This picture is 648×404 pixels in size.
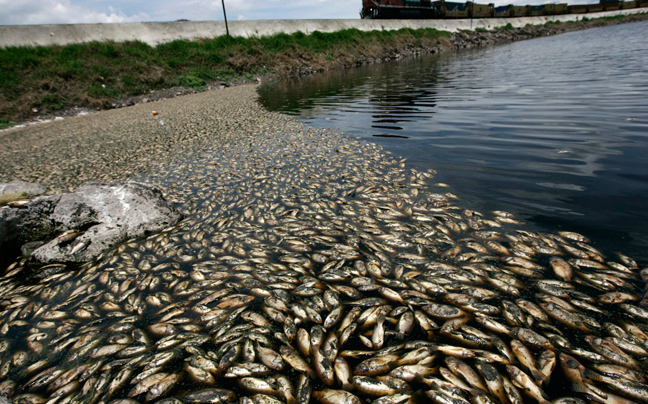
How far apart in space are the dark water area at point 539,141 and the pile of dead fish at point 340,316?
702 mm

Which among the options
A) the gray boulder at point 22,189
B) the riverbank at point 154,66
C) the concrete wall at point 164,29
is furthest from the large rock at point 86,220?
the concrete wall at point 164,29

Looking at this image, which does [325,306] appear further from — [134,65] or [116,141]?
[134,65]

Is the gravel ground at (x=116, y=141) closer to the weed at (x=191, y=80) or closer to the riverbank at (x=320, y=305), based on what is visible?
the riverbank at (x=320, y=305)

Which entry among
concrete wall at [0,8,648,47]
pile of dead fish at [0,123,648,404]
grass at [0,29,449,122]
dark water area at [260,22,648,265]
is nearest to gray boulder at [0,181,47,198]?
pile of dead fish at [0,123,648,404]

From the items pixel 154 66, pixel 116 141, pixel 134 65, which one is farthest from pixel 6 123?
pixel 154 66

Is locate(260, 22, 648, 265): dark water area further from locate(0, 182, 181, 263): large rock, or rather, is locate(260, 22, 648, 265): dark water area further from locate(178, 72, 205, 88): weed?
locate(178, 72, 205, 88): weed

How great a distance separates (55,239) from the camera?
204 inches

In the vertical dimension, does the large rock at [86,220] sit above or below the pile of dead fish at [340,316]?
above

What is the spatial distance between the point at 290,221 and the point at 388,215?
1.84 m

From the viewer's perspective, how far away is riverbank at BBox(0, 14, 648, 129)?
72.1ft

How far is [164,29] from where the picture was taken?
36875 mm

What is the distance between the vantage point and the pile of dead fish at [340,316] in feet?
8.47

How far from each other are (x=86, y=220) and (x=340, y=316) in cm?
546

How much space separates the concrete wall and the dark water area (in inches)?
1164
